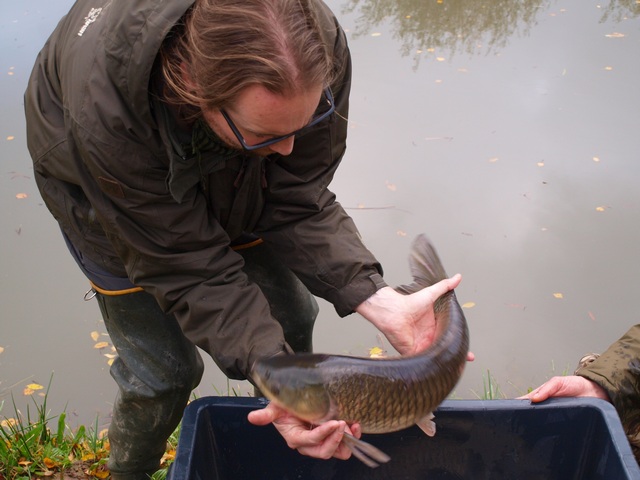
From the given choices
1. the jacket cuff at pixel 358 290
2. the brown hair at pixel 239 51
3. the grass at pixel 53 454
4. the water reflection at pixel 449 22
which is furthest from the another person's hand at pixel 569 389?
the water reflection at pixel 449 22

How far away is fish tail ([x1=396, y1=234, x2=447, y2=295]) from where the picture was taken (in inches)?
78.4

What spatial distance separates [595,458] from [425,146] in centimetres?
294

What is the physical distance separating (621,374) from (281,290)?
1.09 m

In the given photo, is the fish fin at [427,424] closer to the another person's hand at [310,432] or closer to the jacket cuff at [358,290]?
the another person's hand at [310,432]

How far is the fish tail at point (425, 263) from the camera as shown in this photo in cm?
199

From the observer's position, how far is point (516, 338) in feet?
11.1

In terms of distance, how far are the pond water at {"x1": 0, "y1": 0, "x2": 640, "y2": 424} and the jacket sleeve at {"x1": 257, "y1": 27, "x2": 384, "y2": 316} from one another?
1.29m

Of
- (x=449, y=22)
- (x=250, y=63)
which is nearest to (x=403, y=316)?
(x=250, y=63)

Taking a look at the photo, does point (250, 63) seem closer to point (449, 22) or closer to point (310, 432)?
point (310, 432)

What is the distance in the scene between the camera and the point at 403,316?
6.57 feet

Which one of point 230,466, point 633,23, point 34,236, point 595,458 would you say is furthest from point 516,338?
point 633,23

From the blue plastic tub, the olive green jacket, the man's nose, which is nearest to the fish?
the olive green jacket

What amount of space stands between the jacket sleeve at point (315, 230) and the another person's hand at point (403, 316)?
0.12 ft

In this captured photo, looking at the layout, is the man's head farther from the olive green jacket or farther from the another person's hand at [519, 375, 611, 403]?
the another person's hand at [519, 375, 611, 403]
